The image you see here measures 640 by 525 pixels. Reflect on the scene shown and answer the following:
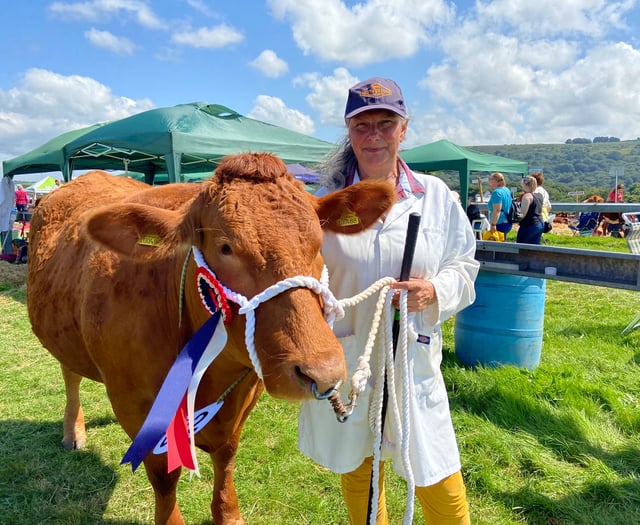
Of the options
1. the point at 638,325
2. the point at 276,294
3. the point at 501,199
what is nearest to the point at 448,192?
the point at 276,294

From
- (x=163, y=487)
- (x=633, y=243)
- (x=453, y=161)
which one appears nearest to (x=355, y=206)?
(x=163, y=487)

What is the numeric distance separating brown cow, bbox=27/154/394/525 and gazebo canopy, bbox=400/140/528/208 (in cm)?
1006

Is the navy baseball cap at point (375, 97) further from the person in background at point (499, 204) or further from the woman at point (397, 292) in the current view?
the person in background at point (499, 204)

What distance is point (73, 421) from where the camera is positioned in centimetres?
359

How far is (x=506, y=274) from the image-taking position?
13.6ft

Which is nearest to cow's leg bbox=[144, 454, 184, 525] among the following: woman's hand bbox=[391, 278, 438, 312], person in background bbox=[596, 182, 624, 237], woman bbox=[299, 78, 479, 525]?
woman bbox=[299, 78, 479, 525]

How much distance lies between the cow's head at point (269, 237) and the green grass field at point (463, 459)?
1829mm

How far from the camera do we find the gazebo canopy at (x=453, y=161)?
11805 millimetres

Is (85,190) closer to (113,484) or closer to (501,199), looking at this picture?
(113,484)

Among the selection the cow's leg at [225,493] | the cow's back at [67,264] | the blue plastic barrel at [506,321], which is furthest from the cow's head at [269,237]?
the blue plastic barrel at [506,321]

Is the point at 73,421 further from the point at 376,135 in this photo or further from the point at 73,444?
→ the point at 376,135

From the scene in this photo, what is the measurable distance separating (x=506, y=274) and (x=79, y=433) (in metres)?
3.89

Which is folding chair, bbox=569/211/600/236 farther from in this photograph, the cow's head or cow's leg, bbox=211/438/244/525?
the cow's head

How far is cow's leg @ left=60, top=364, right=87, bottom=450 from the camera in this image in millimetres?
3553
